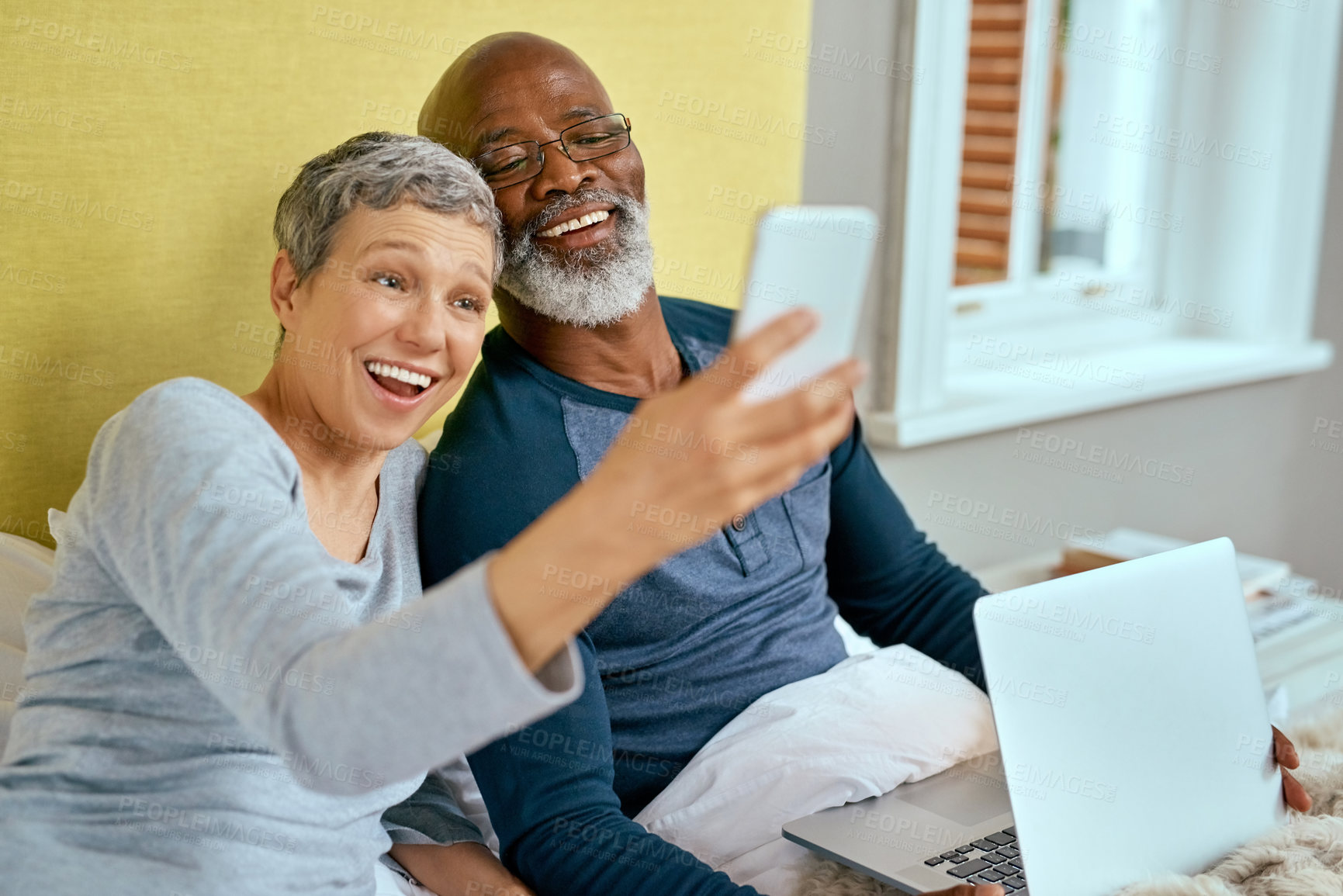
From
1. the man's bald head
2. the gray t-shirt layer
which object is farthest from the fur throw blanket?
the man's bald head

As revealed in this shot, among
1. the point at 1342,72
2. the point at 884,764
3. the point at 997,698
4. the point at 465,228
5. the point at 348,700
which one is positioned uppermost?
the point at 1342,72

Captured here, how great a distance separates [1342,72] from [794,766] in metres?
2.46

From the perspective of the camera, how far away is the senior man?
1.15 metres

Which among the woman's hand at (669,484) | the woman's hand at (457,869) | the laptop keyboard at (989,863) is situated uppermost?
the woman's hand at (669,484)

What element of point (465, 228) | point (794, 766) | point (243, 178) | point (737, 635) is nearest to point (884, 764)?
point (794, 766)

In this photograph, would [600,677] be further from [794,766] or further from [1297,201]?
[1297,201]

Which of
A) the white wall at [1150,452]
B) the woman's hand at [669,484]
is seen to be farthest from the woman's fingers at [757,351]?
the white wall at [1150,452]

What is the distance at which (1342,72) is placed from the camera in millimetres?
2803

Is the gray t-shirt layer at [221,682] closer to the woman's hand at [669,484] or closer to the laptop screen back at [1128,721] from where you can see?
the woman's hand at [669,484]

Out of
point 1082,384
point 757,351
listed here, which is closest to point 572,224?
point 757,351

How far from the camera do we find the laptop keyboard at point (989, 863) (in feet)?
3.40

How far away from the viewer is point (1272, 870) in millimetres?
1033

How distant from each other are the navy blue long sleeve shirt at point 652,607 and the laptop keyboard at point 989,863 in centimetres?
20

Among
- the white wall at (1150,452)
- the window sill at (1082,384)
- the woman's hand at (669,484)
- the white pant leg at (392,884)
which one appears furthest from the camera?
the window sill at (1082,384)
